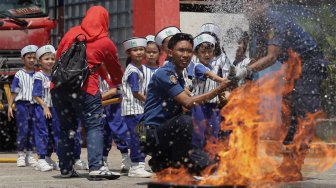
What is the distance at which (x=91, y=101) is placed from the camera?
28.1 feet

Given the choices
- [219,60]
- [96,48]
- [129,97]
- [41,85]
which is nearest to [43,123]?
[41,85]

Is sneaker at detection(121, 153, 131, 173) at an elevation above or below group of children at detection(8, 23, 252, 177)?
below

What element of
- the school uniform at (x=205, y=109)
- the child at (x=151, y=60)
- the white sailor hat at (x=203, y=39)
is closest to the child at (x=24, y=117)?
the child at (x=151, y=60)

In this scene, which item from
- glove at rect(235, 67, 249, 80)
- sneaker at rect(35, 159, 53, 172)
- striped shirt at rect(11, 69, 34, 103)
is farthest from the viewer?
striped shirt at rect(11, 69, 34, 103)

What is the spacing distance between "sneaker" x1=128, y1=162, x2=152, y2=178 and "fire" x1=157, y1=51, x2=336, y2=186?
1.36m

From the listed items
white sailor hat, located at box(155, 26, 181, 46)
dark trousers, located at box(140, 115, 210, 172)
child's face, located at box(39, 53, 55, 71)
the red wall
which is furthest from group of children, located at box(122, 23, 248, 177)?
the red wall

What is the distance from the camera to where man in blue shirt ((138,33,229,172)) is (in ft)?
22.1

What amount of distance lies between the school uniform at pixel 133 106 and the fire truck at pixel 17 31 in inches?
176

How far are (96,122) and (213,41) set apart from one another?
1.41 meters

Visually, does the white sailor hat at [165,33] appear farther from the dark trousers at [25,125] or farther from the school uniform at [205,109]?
the dark trousers at [25,125]

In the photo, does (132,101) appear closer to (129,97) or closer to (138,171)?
(129,97)

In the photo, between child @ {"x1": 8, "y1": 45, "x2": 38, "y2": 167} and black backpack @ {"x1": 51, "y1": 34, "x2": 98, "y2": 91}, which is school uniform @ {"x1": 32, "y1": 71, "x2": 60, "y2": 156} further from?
black backpack @ {"x1": 51, "y1": 34, "x2": 98, "y2": 91}

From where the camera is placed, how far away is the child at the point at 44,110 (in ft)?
34.6

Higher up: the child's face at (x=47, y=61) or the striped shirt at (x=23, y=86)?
the child's face at (x=47, y=61)
